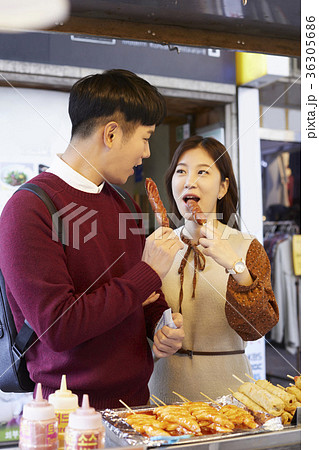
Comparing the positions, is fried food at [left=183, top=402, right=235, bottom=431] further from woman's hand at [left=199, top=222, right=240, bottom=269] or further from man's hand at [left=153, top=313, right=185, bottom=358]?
woman's hand at [left=199, top=222, right=240, bottom=269]

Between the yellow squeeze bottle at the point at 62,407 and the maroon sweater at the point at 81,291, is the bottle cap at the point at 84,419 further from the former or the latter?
the maroon sweater at the point at 81,291

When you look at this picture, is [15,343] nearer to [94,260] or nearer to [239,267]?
[94,260]

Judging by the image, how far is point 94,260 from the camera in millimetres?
1386

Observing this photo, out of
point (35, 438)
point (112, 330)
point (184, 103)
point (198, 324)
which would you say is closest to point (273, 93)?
point (184, 103)

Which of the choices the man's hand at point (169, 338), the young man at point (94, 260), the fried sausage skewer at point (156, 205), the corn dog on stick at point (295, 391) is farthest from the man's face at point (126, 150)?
the corn dog on stick at point (295, 391)

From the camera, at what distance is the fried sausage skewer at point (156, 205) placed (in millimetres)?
1591

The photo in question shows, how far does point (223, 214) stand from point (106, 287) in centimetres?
78

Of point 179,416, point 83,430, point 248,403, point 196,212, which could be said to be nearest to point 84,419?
point 83,430

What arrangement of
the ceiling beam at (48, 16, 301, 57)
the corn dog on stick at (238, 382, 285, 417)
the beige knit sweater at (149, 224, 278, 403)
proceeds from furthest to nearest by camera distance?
the beige knit sweater at (149, 224, 278, 403), the ceiling beam at (48, 16, 301, 57), the corn dog on stick at (238, 382, 285, 417)

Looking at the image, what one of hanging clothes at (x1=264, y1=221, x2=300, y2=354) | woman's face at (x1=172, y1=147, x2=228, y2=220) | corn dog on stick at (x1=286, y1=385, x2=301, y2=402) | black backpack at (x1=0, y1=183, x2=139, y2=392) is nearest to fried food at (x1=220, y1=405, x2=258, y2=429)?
corn dog on stick at (x1=286, y1=385, x2=301, y2=402)

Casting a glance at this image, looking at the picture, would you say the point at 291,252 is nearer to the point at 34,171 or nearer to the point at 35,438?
the point at 34,171

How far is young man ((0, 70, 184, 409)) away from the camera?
4.01ft

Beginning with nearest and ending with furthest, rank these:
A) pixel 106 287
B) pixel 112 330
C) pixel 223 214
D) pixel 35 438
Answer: pixel 35 438 < pixel 106 287 < pixel 112 330 < pixel 223 214
